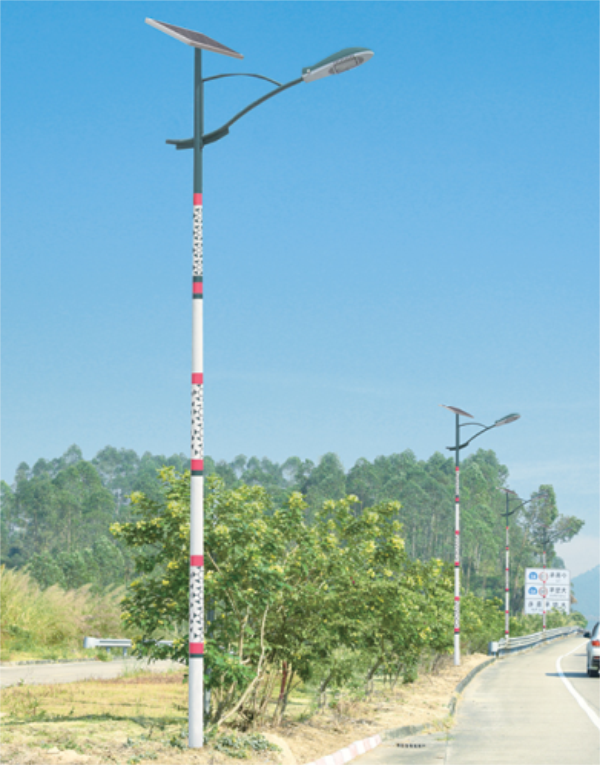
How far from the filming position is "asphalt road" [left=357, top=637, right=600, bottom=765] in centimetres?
1302

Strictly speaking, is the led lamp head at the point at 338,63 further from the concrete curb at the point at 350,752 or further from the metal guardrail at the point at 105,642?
the metal guardrail at the point at 105,642

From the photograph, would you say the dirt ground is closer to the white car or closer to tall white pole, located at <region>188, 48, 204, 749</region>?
tall white pole, located at <region>188, 48, 204, 749</region>

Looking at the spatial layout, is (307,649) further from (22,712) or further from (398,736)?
(22,712)

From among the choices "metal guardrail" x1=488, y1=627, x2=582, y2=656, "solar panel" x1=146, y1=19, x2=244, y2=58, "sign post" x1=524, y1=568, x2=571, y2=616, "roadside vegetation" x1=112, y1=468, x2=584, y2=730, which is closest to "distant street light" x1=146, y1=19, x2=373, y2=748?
"solar panel" x1=146, y1=19, x2=244, y2=58

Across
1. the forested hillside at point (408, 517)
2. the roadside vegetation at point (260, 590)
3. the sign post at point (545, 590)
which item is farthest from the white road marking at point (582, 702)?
the forested hillside at point (408, 517)

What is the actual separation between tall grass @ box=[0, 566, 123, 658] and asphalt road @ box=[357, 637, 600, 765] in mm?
14342

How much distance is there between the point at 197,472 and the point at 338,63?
16.6 ft

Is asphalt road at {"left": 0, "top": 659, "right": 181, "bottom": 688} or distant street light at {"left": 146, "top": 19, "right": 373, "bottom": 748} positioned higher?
distant street light at {"left": 146, "top": 19, "right": 373, "bottom": 748}

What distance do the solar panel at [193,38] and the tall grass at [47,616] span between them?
2193cm

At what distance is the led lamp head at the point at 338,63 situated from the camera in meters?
11.2

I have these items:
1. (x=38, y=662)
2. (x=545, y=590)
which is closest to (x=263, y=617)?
(x=38, y=662)

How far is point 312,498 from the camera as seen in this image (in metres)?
149

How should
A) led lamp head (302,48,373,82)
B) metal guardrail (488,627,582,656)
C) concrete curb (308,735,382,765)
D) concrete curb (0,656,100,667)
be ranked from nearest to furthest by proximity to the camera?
led lamp head (302,48,373,82) < concrete curb (308,735,382,765) < concrete curb (0,656,100,667) < metal guardrail (488,627,582,656)

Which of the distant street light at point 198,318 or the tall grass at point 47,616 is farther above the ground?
the distant street light at point 198,318
